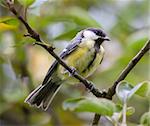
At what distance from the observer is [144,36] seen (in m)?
2.00

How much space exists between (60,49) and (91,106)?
5.43 ft

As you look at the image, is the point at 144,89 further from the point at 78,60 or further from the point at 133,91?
the point at 78,60

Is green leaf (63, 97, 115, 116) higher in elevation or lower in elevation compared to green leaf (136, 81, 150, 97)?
higher

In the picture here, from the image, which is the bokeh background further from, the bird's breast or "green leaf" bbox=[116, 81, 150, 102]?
"green leaf" bbox=[116, 81, 150, 102]

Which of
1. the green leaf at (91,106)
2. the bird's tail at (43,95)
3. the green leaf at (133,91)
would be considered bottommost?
the bird's tail at (43,95)

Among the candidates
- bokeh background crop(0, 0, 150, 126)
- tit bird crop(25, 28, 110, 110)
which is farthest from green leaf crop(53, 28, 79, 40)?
tit bird crop(25, 28, 110, 110)

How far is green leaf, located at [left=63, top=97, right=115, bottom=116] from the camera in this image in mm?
999

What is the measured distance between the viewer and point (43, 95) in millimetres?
2398

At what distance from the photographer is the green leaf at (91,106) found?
3.28 feet

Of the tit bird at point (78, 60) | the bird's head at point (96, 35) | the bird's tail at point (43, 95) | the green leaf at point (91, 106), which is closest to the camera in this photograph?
the green leaf at point (91, 106)

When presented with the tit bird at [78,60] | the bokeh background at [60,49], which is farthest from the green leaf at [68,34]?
the tit bird at [78,60]

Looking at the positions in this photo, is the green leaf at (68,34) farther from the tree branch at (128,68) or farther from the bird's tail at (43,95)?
the tree branch at (128,68)

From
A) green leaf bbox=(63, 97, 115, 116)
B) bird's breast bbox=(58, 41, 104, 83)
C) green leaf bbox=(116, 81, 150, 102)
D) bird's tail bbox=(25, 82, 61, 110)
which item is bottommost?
bird's tail bbox=(25, 82, 61, 110)

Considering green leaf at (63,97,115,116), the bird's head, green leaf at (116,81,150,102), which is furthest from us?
the bird's head
